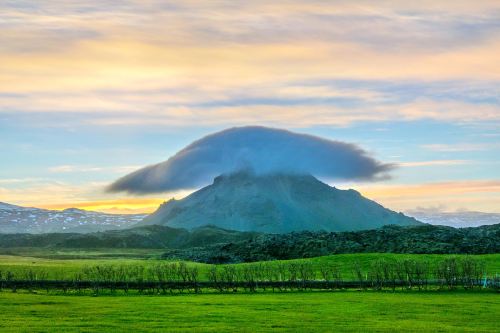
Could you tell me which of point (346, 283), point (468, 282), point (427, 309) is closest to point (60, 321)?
point (427, 309)

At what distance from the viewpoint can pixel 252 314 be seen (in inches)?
2520

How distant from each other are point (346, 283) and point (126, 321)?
59719mm

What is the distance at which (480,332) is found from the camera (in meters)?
52.6

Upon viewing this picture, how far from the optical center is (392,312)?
6731cm

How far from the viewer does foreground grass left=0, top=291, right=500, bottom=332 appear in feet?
177

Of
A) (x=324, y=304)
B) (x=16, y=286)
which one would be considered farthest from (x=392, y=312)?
(x=16, y=286)

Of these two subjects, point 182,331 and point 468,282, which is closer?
point 182,331

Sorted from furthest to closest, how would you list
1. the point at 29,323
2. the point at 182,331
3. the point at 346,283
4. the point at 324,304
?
the point at 346,283
the point at 324,304
the point at 29,323
the point at 182,331

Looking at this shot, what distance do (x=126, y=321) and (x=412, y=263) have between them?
9582 cm

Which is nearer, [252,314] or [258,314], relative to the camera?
[252,314]

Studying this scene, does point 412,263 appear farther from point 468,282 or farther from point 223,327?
point 223,327

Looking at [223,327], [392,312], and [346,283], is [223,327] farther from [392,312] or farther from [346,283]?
[346,283]

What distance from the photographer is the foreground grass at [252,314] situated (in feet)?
177

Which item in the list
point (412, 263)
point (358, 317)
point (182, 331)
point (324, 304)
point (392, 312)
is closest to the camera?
point (182, 331)
